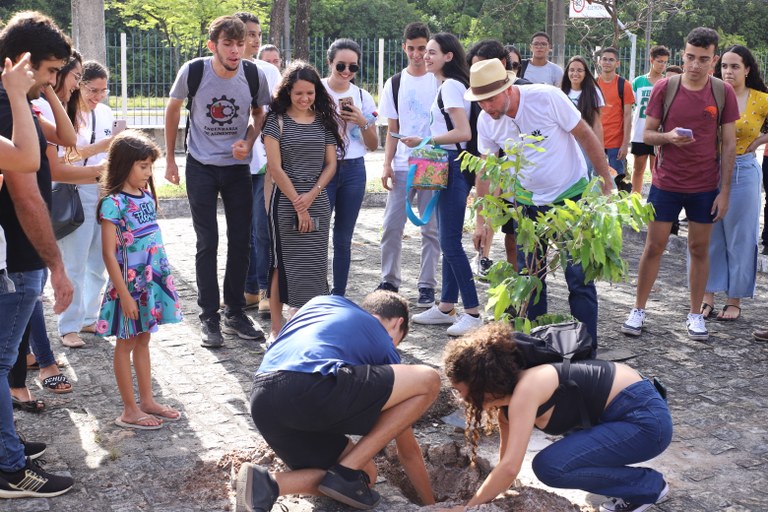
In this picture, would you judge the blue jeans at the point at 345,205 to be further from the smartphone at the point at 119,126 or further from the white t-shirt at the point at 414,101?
the smartphone at the point at 119,126

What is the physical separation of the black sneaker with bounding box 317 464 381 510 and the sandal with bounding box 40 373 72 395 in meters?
2.12

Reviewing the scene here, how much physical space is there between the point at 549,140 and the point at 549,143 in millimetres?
19

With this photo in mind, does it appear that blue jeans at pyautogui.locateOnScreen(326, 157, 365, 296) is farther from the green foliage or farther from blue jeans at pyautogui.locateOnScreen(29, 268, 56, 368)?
blue jeans at pyautogui.locateOnScreen(29, 268, 56, 368)

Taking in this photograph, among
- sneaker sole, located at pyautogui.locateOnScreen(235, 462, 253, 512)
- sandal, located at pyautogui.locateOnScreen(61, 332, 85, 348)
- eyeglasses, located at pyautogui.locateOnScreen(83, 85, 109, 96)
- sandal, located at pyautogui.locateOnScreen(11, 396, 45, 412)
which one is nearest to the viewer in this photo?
sneaker sole, located at pyautogui.locateOnScreen(235, 462, 253, 512)

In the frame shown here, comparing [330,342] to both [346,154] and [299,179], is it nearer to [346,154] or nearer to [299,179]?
[299,179]

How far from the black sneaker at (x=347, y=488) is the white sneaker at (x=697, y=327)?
3.45 meters

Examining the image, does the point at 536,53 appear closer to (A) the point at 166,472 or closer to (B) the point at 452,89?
(B) the point at 452,89

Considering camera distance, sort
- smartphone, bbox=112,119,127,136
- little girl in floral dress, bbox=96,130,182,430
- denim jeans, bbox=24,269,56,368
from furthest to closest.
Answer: smartphone, bbox=112,119,127,136 → denim jeans, bbox=24,269,56,368 → little girl in floral dress, bbox=96,130,182,430

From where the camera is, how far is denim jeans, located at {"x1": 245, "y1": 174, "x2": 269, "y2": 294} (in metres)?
7.35

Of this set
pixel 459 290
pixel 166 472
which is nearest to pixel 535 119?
pixel 459 290

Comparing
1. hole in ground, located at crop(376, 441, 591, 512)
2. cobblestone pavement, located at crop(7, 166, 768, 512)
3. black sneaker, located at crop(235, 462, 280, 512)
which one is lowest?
hole in ground, located at crop(376, 441, 591, 512)

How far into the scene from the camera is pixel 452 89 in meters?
6.53

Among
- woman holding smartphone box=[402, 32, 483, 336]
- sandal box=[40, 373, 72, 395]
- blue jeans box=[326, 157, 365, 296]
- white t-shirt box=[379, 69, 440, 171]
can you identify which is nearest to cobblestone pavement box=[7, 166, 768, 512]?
sandal box=[40, 373, 72, 395]

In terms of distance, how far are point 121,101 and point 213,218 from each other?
14.6 metres
